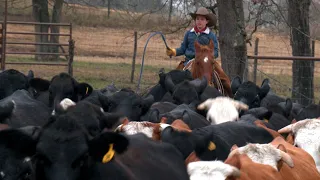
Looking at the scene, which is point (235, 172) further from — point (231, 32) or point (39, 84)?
point (231, 32)

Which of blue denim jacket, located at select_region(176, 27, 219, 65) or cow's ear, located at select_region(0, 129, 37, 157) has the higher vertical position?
blue denim jacket, located at select_region(176, 27, 219, 65)

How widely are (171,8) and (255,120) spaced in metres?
13.1

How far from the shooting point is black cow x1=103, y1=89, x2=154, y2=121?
374 inches

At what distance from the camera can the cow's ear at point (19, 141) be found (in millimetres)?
5027

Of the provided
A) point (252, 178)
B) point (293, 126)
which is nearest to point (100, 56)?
point (293, 126)

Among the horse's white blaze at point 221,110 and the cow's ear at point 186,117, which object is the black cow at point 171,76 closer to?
the horse's white blaze at point 221,110

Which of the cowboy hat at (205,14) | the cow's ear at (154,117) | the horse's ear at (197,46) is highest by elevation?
the cowboy hat at (205,14)

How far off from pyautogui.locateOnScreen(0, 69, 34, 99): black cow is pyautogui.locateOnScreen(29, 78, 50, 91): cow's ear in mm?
285

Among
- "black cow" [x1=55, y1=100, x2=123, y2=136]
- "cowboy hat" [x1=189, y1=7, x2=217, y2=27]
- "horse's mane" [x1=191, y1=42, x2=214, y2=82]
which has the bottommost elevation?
"black cow" [x1=55, y1=100, x2=123, y2=136]

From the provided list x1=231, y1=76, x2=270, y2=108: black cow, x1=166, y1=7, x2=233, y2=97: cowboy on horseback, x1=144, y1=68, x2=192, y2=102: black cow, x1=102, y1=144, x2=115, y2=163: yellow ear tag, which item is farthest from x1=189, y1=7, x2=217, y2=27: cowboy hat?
x1=102, y1=144, x2=115, y2=163: yellow ear tag

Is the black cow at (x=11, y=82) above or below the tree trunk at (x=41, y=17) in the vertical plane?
below

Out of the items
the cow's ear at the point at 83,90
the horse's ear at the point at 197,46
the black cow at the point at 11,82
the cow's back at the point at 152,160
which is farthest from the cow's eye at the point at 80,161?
the horse's ear at the point at 197,46

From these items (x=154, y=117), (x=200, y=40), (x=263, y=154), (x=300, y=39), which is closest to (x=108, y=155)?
(x=263, y=154)

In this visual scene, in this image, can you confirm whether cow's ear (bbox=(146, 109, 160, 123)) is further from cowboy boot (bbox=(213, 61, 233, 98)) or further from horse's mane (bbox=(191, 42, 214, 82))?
cowboy boot (bbox=(213, 61, 233, 98))
